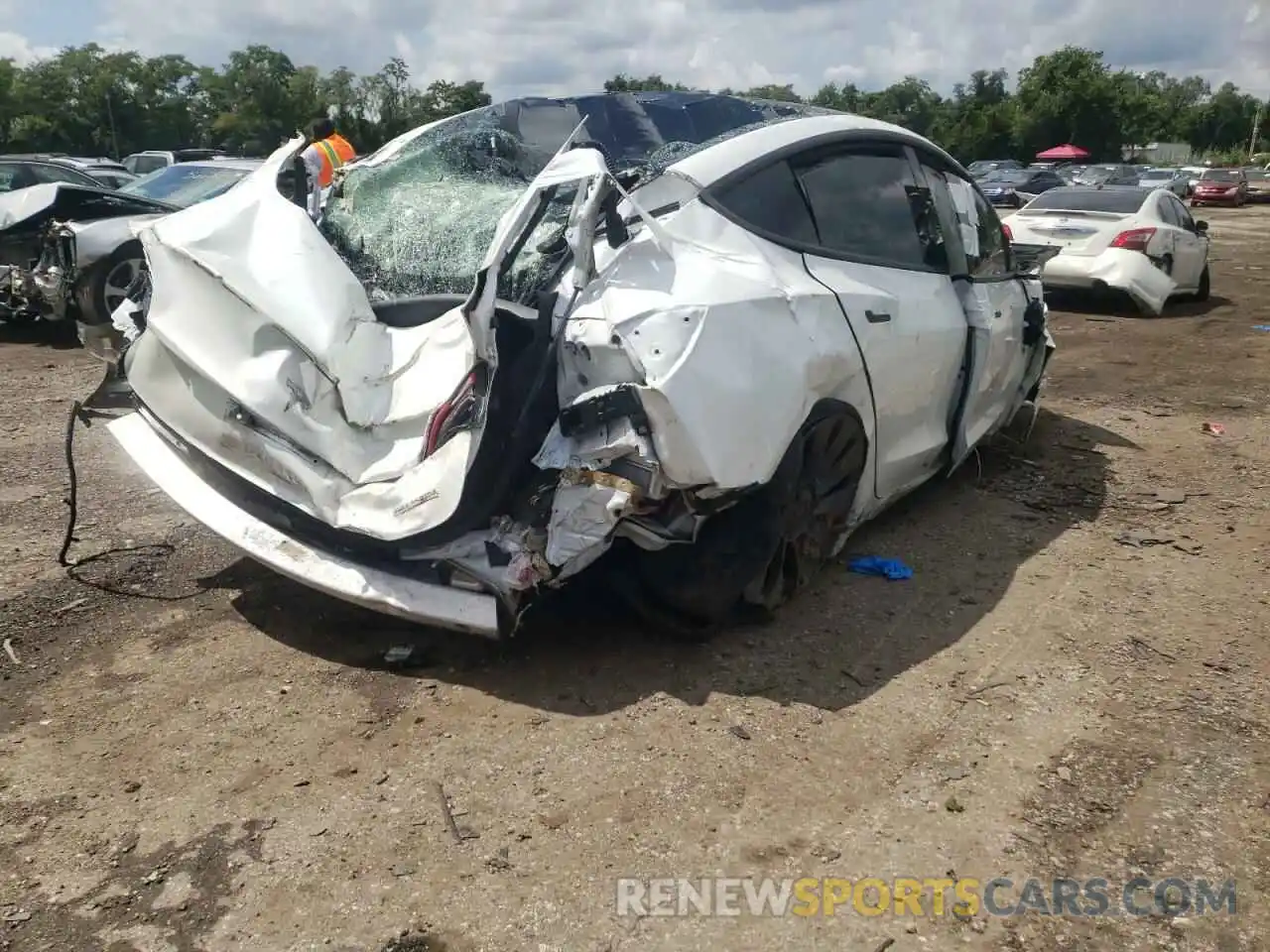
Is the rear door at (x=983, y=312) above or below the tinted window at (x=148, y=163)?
below

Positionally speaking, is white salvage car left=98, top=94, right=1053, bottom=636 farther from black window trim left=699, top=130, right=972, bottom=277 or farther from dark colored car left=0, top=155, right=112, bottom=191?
dark colored car left=0, top=155, right=112, bottom=191

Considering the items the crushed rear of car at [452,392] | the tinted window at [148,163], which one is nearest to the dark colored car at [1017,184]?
the tinted window at [148,163]

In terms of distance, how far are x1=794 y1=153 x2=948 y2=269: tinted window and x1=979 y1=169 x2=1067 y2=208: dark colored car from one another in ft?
84.7

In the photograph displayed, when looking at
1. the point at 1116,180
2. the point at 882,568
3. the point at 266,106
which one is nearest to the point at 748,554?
the point at 882,568

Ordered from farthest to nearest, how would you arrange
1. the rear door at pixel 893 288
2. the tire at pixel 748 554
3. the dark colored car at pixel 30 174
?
the dark colored car at pixel 30 174, the rear door at pixel 893 288, the tire at pixel 748 554

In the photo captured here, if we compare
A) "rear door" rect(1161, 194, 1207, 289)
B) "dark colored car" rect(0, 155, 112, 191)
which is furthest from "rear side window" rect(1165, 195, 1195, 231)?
"dark colored car" rect(0, 155, 112, 191)

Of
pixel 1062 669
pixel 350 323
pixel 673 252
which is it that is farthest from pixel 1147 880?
pixel 350 323

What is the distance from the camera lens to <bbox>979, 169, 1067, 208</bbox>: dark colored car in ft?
94.8

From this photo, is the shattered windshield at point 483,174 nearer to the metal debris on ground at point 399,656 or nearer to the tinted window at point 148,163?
the metal debris on ground at point 399,656

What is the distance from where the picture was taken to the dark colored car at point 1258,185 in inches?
1582

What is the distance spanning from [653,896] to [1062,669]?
6.05 ft

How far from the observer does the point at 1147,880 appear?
2.57 m

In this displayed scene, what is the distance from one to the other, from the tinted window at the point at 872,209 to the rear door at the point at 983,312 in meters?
0.21

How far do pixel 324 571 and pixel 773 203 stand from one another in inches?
79.6
